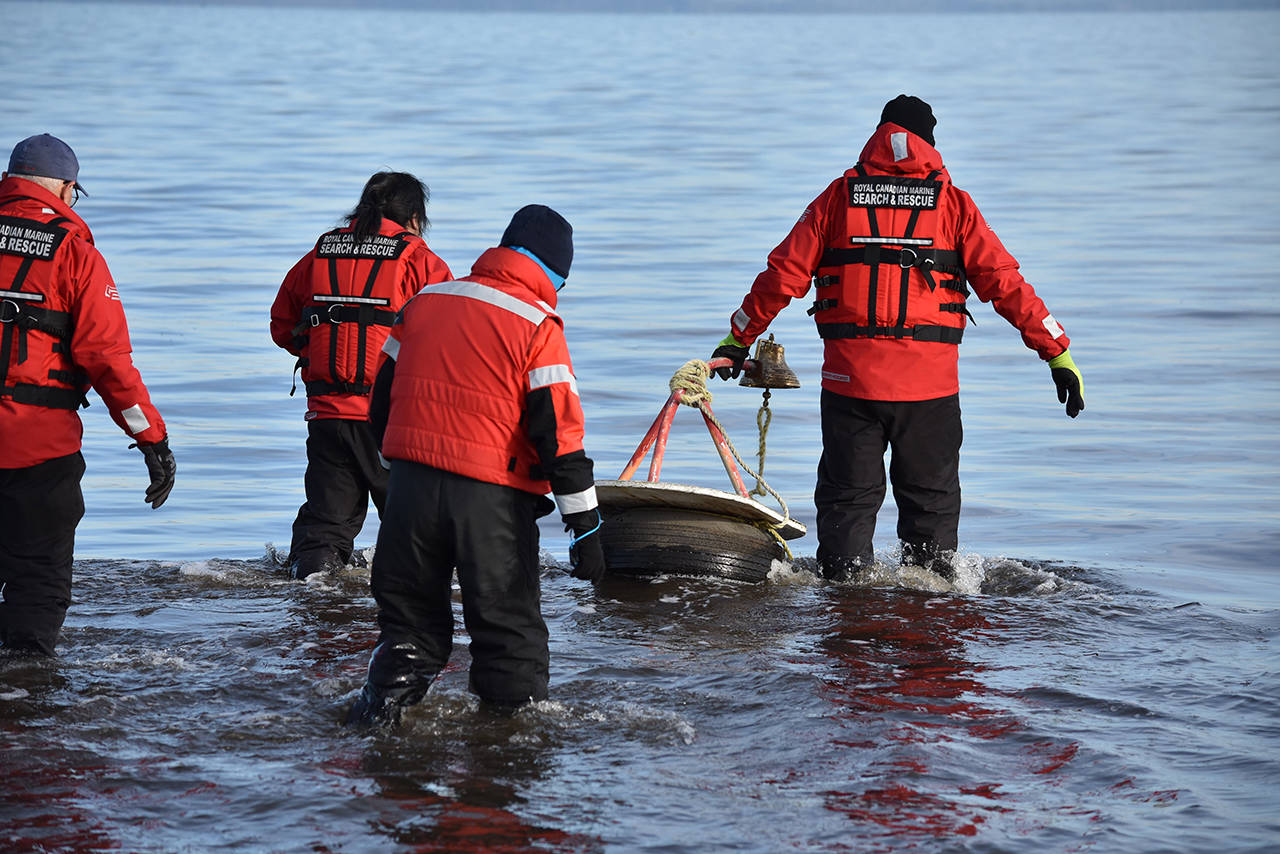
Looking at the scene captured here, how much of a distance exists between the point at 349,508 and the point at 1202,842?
13.7ft

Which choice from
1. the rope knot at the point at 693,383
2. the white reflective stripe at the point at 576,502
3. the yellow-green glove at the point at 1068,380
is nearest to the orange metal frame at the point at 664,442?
the rope knot at the point at 693,383

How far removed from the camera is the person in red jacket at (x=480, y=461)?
17.3 feet

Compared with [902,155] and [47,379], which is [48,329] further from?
[902,155]

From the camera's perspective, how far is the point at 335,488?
302 inches

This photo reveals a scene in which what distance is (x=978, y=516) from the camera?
33.4ft

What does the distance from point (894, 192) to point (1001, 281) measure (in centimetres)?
59

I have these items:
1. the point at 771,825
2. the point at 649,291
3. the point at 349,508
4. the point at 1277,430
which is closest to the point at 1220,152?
the point at 649,291

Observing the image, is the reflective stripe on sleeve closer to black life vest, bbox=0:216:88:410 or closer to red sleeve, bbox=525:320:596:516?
red sleeve, bbox=525:320:596:516

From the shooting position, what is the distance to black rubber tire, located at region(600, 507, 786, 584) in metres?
7.61

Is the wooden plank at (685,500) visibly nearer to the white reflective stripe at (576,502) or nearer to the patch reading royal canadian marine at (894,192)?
the patch reading royal canadian marine at (894,192)

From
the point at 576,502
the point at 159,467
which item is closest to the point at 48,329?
the point at 159,467

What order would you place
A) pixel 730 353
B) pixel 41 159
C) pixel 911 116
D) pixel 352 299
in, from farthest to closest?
pixel 730 353 → pixel 911 116 → pixel 352 299 → pixel 41 159

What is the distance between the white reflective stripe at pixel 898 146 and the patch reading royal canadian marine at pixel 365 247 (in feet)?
7.00

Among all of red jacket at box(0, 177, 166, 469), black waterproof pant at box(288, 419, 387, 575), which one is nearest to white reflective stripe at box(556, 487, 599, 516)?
red jacket at box(0, 177, 166, 469)
